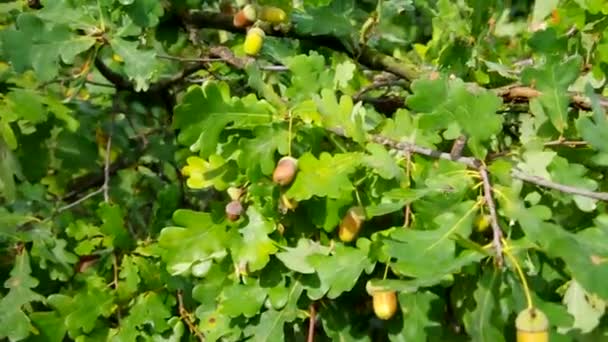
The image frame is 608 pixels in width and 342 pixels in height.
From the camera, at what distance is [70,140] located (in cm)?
250

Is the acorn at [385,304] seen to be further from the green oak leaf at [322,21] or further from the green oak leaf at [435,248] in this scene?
the green oak leaf at [322,21]

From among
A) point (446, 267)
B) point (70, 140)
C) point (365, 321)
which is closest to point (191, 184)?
point (365, 321)

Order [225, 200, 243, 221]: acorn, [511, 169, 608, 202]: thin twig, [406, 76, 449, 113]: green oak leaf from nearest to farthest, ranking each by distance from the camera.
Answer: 1. [511, 169, 608, 202]: thin twig
2. [406, 76, 449, 113]: green oak leaf
3. [225, 200, 243, 221]: acorn

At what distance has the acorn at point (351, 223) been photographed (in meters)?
1.30

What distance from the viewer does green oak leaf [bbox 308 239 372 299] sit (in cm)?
128

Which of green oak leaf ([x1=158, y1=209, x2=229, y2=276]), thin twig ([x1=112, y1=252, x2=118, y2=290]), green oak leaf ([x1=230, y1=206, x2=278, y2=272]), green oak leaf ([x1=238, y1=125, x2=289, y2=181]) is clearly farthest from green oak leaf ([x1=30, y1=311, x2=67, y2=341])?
green oak leaf ([x1=238, y1=125, x2=289, y2=181])

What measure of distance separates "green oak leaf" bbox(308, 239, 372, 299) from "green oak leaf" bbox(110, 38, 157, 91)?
0.50 m

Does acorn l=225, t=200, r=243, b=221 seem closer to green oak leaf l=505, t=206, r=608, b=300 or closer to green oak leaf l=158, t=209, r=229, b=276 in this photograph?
green oak leaf l=158, t=209, r=229, b=276

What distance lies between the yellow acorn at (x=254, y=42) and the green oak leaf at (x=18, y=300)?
0.53 m

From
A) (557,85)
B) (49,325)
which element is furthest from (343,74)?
(49,325)

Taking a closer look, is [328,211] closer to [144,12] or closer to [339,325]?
[339,325]

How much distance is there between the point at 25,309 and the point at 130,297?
213 mm

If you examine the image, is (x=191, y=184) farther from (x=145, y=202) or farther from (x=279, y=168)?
(x=145, y=202)

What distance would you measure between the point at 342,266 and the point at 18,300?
2.31ft
